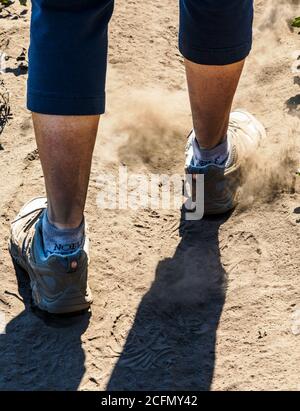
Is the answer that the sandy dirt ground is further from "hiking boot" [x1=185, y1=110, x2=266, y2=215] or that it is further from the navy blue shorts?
the navy blue shorts

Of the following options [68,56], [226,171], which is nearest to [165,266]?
[226,171]

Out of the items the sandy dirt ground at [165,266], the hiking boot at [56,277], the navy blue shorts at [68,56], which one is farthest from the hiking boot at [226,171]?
the navy blue shorts at [68,56]

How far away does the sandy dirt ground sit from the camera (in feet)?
9.35

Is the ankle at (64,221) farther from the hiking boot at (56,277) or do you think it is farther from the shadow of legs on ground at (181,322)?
the shadow of legs on ground at (181,322)

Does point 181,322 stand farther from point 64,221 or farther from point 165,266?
point 64,221

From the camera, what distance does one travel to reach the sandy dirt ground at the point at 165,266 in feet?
9.35

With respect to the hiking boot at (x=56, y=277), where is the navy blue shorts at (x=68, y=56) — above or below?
above

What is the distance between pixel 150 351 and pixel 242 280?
47 centimetres

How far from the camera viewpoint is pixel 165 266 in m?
3.28

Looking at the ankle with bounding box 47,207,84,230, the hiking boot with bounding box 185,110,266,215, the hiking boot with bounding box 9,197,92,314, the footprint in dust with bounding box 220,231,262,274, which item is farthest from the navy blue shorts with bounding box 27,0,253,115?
the footprint in dust with bounding box 220,231,262,274

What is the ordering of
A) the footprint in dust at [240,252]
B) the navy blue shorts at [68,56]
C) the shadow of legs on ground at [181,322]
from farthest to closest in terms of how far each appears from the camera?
1. the footprint in dust at [240,252]
2. the shadow of legs on ground at [181,322]
3. the navy blue shorts at [68,56]

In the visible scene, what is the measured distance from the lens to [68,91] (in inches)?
107

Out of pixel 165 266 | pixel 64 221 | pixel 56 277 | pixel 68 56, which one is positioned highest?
pixel 68 56

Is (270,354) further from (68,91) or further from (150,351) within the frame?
(68,91)
